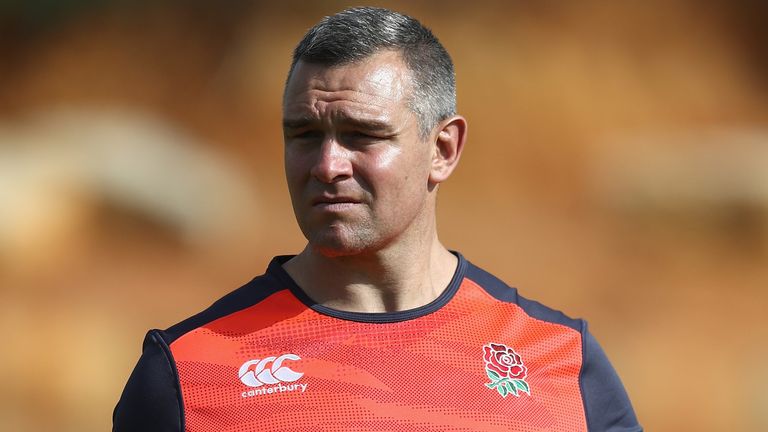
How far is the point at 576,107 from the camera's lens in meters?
9.98

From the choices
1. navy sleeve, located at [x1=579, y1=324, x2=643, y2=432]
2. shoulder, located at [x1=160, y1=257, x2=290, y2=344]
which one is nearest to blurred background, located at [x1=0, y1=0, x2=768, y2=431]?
navy sleeve, located at [x1=579, y1=324, x2=643, y2=432]

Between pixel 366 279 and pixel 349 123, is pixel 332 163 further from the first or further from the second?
pixel 366 279

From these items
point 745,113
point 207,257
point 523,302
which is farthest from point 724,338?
point 523,302

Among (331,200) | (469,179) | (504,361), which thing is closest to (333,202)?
(331,200)

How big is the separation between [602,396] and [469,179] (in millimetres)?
6639

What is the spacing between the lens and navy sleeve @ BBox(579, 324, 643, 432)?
10.1 ft

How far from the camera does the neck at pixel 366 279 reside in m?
2.97

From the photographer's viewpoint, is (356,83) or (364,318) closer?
(356,83)

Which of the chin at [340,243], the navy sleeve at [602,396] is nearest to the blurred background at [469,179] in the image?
the navy sleeve at [602,396]

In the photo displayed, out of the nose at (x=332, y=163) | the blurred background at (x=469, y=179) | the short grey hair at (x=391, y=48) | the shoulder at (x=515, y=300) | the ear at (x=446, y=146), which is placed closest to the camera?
the nose at (x=332, y=163)

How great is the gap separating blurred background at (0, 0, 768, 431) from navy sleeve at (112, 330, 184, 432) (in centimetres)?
529

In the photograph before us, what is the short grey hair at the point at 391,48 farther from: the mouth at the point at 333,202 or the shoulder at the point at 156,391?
the shoulder at the point at 156,391

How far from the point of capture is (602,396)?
312 cm

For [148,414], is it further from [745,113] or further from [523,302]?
[745,113]
